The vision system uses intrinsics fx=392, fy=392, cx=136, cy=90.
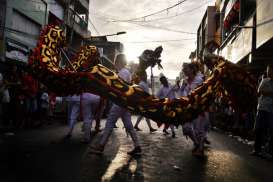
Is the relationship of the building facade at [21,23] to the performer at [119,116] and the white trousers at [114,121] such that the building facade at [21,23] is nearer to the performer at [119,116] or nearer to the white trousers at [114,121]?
the performer at [119,116]

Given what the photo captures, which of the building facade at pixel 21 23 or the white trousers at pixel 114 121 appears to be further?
the building facade at pixel 21 23

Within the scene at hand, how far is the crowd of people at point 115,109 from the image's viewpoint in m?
7.89

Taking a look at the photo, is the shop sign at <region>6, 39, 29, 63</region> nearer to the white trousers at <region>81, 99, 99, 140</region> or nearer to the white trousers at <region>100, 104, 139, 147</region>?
the white trousers at <region>81, 99, 99, 140</region>

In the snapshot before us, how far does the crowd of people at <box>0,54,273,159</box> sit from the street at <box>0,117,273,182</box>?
43 cm

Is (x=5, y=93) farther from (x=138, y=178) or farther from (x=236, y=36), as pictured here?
(x=236, y=36)

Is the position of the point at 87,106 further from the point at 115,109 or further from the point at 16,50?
the point at 16,50

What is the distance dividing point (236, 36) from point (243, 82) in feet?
56.3

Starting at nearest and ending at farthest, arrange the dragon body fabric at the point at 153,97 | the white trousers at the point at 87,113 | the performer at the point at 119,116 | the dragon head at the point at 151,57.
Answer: the dragon body fabric at the point at 153,97, the performer at the point at 119,116, the dragon head at the point at 151,57, the white trousers at the point at 87,113

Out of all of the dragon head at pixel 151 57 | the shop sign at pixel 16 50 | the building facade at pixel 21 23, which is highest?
the building facade at pixel 21 23

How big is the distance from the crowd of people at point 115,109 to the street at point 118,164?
427 mm

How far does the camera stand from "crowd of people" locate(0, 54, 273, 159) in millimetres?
7887

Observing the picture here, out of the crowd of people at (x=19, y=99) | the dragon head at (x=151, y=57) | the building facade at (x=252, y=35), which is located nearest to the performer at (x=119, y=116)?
the dragon head at (x=151, y=57)

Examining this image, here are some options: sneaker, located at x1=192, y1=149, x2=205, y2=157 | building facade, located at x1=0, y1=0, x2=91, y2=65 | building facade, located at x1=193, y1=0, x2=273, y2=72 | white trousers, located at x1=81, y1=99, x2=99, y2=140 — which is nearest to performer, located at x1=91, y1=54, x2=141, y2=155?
sneaker, located at x1=192, y1=149, x2=205, y2=157

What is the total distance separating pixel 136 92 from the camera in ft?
21.9
